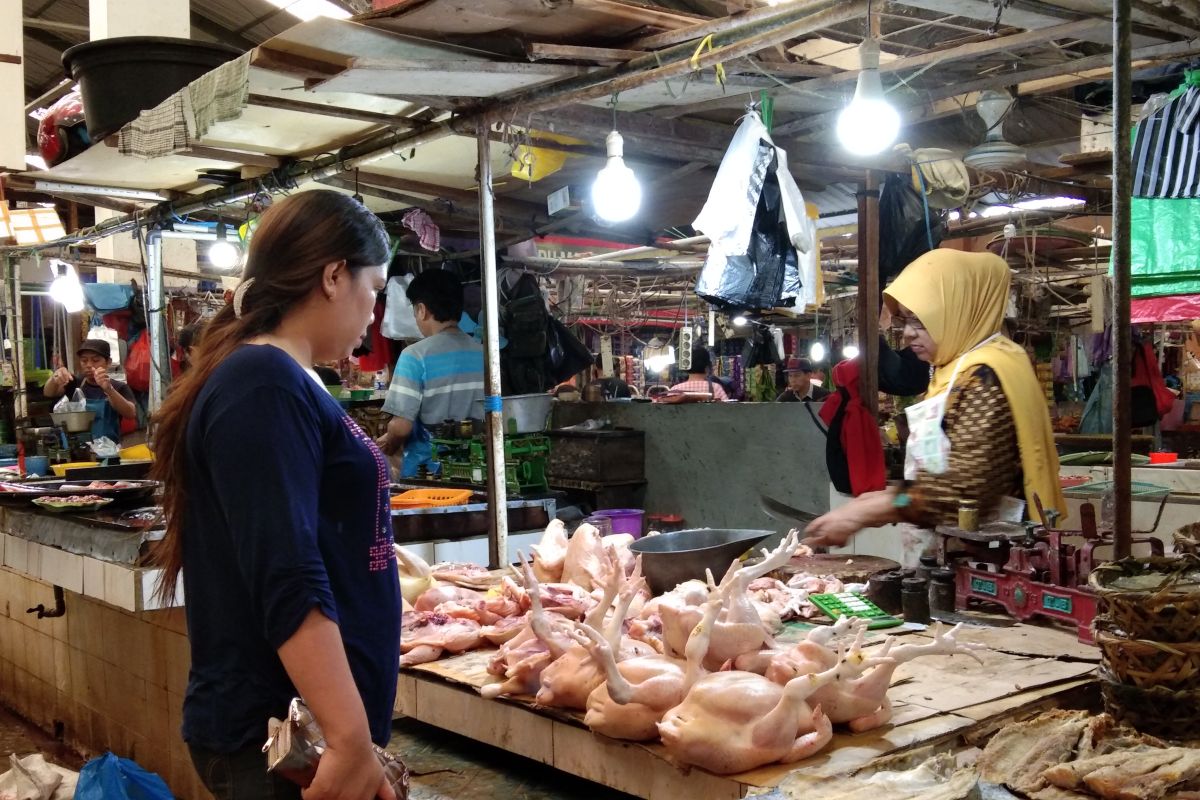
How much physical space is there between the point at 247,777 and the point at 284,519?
563 millimetres

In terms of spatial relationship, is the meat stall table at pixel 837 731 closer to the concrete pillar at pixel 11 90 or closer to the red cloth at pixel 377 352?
the red cloth at pixel 377 352

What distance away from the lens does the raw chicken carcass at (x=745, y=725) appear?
2.29m

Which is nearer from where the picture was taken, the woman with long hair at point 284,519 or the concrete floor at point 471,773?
the woman with long hair at point 284,519

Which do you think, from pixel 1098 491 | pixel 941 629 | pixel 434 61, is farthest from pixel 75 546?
pixel 1098 491

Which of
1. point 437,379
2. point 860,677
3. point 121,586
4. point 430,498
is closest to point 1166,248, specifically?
point 860,677

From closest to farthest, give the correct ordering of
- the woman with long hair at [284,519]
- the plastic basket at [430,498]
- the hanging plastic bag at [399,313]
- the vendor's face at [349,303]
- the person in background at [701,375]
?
the woman with long hair at [284,519] < the vendor's face at [349,303] < the plastic basket at [430,498] < the hanging plastic bag at [399,313] < the person in background at [701,375]

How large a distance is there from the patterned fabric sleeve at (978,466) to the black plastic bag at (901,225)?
9.06 feet

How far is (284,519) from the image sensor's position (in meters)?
1.78

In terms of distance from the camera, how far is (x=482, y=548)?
5.54 meters

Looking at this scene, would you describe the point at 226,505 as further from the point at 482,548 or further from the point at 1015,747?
the point at 482,548

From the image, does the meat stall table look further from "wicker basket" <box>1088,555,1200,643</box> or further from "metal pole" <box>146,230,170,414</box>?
"metal pole" <box>146,230,170,414</box>

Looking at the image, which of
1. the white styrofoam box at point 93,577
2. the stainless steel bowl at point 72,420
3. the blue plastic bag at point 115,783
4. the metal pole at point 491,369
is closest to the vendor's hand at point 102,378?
the stainless steel bowl at point 72,420

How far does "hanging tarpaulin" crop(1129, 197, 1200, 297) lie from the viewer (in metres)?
4.79

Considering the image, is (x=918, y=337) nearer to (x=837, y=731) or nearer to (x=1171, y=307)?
(x=1171, y=307)
